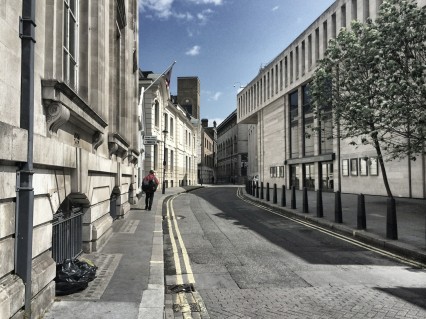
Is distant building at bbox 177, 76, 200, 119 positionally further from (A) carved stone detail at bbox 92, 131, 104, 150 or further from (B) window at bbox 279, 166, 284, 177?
(A) carved stone detail at bbox 92, 131, 104, 150

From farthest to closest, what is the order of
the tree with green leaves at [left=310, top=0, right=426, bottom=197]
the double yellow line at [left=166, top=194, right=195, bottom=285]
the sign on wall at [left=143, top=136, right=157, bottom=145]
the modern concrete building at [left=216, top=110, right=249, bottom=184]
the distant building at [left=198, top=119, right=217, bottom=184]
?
the modern concrete building at [left=216, top=110, right=249, bottom=184]
the distant building at [left=198, top=119, right=217, bottom=184]
the sign on wall at [left=143, top=136, right=157, bottom=145]
the tree with green leaves at [left=310, top=0, right=426, bottom=197]
the double yellow line at [left=166, top=194, right=195, bottom=285]

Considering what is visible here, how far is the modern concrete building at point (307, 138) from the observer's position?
2419cm

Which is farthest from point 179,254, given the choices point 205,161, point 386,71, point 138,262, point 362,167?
point 205,161

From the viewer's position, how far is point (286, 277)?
6.46m

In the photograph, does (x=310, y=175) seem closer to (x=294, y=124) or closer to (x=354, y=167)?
(x=294, y=124)

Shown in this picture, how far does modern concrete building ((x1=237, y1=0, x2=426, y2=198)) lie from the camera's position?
79.4 feet

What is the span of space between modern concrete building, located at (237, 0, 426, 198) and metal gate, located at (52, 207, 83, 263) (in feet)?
43.4

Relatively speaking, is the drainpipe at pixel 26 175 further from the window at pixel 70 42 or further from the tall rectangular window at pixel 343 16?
the tall rectangular window at pixel 343 16

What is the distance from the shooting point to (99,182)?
869 cm

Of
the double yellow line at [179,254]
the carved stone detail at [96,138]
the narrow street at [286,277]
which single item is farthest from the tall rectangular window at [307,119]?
the carved stone detail at [96,138]

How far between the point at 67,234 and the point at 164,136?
31806 mm

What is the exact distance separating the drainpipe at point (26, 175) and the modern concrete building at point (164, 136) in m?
23.0

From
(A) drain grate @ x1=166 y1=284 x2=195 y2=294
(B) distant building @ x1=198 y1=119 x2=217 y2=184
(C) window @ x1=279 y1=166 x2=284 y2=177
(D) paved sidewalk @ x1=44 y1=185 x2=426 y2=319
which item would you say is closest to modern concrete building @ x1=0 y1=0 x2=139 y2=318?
(D) paved sidewalk @ x1=44 y1=185 x2=426 y2=319

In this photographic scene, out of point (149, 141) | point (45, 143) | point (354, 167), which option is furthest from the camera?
point (149, 141)
